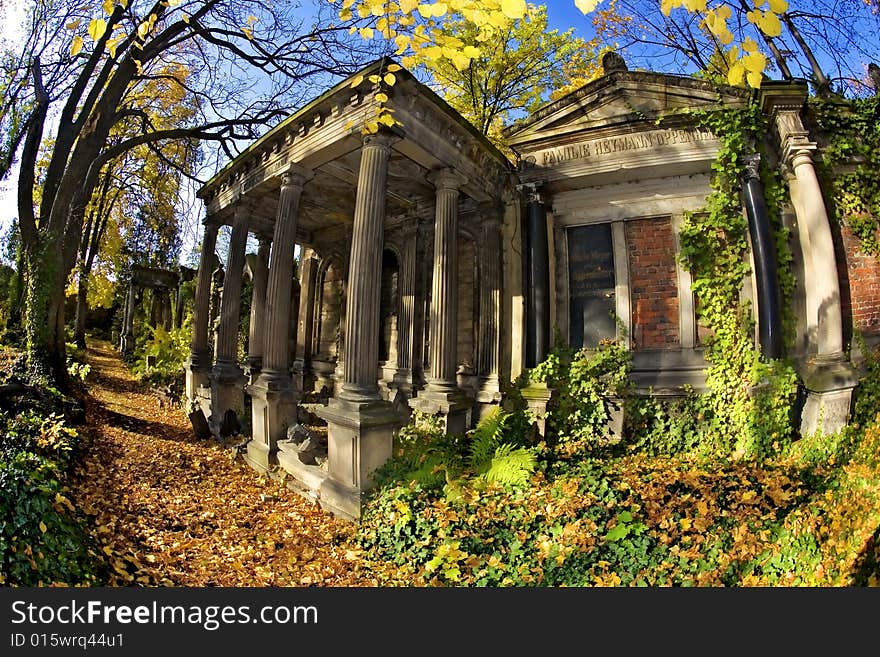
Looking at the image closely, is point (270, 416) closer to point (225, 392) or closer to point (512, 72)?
point (225, 392)

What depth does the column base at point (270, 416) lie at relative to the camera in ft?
20.7

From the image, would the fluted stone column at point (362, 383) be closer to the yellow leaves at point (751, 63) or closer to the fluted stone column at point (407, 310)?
the fluted stone column at point (407, 310)

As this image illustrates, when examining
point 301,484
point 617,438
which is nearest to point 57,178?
point 301,484

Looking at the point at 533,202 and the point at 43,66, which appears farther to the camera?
the point at 533,202

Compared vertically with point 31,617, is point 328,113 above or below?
above

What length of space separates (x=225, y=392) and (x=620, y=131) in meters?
9.11

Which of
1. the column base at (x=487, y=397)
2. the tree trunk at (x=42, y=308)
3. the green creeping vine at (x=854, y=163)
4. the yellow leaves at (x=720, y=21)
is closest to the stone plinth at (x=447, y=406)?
the column base at (x=487, y=397)

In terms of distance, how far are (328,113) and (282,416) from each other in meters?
4.96

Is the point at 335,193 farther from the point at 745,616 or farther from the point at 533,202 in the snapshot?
the point at 745,616

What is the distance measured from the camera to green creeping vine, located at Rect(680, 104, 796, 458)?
612 cm

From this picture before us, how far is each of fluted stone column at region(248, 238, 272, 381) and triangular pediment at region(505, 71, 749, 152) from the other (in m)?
6.54

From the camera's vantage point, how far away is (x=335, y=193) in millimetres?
8719

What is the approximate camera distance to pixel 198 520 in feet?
14.8

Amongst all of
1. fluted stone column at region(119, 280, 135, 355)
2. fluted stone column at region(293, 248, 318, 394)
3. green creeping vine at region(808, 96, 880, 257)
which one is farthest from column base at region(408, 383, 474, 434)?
fluted stone column at region(119, 280, 135, 355)
